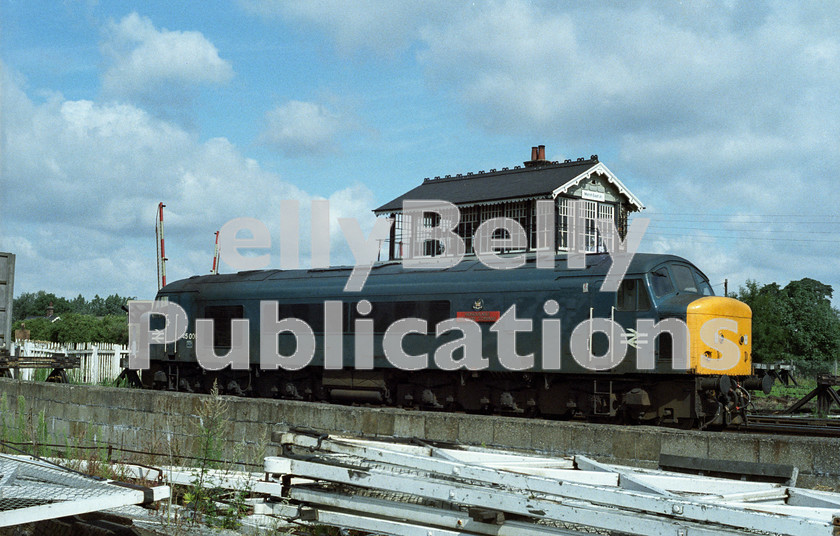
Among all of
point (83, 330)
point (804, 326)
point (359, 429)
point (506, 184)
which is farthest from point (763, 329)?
point (83, 330)

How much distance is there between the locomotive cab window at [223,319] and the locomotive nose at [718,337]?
1054cm

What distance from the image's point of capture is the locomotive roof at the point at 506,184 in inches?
1091

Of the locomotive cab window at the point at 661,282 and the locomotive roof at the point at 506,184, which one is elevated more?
the locomotive roof at the point at 506,184

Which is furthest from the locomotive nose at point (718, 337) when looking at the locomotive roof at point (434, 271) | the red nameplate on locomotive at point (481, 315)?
the red nameplate on locomotive at point (481, 315)

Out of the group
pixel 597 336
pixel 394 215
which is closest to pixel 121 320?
pixel 394 215

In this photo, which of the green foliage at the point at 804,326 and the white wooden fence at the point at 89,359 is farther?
the green foliage at the point at 804,326

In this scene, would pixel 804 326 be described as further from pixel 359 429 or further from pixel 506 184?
pixel 359 429

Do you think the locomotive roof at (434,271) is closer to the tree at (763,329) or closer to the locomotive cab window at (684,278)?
the locomotive cab window at (684,278)

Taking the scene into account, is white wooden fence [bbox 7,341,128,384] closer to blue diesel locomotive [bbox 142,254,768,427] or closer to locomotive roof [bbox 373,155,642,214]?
blue diesel locomotive [bbox 142,254,768,427]

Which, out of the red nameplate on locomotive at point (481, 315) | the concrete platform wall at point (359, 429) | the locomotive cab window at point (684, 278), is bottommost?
the concrete platform wall at point (359, 429)

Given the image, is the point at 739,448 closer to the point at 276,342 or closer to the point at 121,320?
the point at 276,342

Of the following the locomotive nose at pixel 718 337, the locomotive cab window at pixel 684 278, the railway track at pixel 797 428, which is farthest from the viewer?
the locomotive cab window at pixel 684 278

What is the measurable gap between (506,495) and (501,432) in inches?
188

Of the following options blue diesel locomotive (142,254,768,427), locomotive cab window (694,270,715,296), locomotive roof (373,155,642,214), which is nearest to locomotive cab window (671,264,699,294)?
blue diesel locomotive (142,254,768,427)
